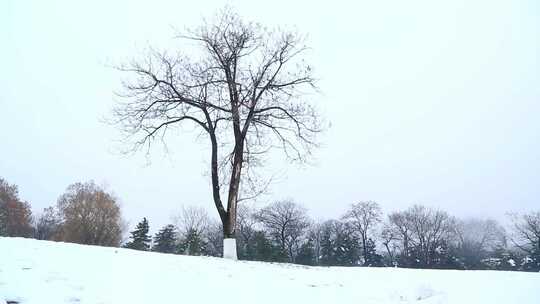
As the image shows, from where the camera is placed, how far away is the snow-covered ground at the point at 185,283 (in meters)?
5.24

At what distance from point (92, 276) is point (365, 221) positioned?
80623 millimetres

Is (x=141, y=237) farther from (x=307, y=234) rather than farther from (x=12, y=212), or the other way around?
(x=307, y=234)

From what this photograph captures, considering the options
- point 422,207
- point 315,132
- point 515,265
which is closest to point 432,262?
point 515,265

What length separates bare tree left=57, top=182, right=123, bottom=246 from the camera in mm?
53469

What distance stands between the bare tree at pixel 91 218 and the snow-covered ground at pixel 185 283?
1988 inches

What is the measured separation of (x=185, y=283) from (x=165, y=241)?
2573 inches

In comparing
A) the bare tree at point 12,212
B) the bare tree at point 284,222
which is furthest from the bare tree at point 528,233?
the bare tree at point 12,212

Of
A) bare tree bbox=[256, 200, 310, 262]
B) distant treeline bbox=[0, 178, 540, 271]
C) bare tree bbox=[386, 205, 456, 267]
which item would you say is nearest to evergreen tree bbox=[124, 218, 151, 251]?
distant treeline bbox=[0, 178, 540, 271]

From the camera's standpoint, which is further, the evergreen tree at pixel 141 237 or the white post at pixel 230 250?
the evergreen tree at pixel 141 237

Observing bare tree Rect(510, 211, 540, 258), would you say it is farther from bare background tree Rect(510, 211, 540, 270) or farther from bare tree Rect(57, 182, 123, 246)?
bare tree Rect(57, 182, 123, 246)

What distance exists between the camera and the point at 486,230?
87.6 meters

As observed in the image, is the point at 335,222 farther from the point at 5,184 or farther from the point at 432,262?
the point at 5,184

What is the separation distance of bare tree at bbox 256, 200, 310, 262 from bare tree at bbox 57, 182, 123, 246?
92.9ft

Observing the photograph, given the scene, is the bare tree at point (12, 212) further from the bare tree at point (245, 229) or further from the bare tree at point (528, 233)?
the bare tree at point (528, 233)
